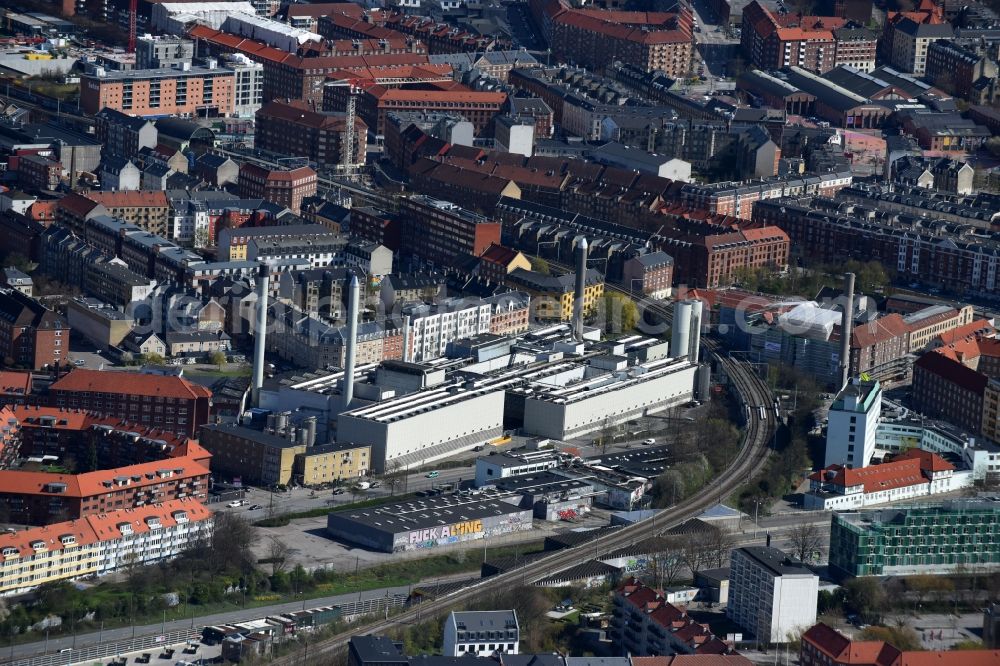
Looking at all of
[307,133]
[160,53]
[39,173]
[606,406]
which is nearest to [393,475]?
[606,406]

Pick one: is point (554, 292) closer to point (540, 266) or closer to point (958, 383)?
point (540, 266)

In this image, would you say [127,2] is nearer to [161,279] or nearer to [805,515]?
[161,279]

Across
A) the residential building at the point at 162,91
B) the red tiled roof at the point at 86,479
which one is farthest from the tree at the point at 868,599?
the residential building at the point at 162,91

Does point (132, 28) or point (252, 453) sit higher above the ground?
point (132, 28)

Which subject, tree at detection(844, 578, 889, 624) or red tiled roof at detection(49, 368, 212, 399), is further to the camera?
red tiled roof at detection(49, 368, 212, 399)

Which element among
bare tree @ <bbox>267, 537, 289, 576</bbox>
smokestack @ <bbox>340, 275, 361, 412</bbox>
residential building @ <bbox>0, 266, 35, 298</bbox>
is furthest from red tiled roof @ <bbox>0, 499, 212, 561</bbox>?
residential building @ <bbox>0, 266, 35, 298</bbox>

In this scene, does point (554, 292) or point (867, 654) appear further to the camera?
point (554, 292)

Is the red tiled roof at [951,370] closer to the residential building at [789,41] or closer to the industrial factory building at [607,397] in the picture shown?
the industrial factory building at [607,397]

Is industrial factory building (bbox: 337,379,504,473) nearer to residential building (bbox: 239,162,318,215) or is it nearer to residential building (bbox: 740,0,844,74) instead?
residential building (bbox: 239,162,318,215)
